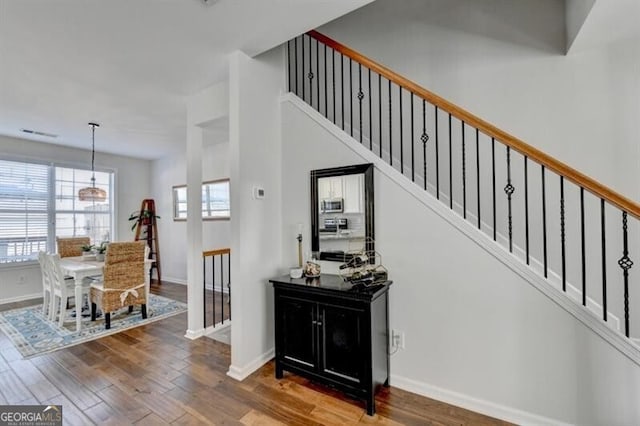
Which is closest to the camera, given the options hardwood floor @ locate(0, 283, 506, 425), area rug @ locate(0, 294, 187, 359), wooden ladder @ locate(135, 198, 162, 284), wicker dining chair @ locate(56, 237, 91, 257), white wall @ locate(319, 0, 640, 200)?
hardwood floor @ locate(0, 283, 506, 425)

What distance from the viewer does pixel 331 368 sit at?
2.06 m

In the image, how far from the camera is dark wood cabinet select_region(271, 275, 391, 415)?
1914mm

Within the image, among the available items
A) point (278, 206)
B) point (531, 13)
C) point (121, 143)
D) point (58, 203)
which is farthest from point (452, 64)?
point (58, 203)

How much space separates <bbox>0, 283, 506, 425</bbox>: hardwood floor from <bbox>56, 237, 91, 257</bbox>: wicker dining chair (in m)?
1.92

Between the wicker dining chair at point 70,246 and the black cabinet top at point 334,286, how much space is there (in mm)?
4209

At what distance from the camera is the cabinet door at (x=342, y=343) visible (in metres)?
1.94

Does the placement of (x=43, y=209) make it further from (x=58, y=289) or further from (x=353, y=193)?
(x=353, y=193)

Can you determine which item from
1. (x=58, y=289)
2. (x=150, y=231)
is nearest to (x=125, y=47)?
(x=58, y=289)

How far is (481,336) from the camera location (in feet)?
6.20

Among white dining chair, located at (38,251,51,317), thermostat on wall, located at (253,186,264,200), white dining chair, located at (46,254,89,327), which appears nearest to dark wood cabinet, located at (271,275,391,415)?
thermostat on wall, located at (253,186,264,200)

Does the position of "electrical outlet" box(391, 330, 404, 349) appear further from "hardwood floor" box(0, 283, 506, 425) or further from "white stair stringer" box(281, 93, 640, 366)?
"white stair stringer" box(281, 93, 640, 366)

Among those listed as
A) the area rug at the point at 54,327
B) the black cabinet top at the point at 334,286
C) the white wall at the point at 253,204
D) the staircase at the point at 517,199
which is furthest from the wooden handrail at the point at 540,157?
the area rug at the point at 54,327

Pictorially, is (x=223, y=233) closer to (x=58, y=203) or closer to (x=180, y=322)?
(x=180, y=322)

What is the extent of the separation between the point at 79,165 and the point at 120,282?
11.3 ft
